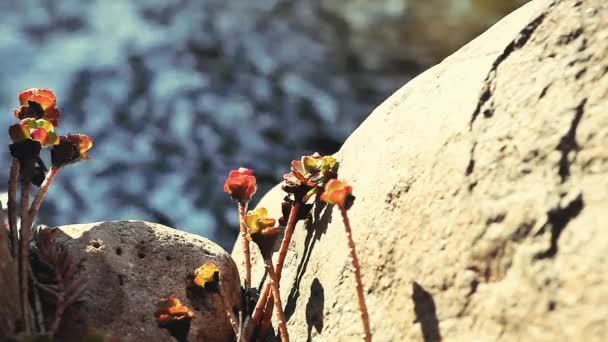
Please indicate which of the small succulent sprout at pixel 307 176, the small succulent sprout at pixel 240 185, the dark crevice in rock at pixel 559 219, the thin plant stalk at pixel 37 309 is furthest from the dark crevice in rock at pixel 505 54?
the thin plant stalk at pixel 37 309

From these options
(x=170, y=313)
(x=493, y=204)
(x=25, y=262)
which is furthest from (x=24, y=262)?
(x=493, y=204)

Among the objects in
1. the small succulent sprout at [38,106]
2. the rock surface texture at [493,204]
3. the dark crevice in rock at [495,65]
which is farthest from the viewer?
the small succulent sprout at [38,106]

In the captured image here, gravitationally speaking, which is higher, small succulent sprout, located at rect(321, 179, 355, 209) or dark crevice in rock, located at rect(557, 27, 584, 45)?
dark crevice in rock, located at rect(557, 27, 584, 45)

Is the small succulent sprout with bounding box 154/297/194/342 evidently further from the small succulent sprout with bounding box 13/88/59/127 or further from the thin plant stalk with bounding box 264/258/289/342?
the small succulent sprout with bounding box 13/88/59/127

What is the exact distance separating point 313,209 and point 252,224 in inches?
12.2

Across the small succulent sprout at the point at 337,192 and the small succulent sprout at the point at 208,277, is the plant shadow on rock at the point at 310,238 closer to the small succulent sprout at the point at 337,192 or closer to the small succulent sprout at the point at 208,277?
the small succulent sprout at the point at 208,277

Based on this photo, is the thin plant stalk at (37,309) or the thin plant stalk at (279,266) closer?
the thin plant stalk at (37,309)

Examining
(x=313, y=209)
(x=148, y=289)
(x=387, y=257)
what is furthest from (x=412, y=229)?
(x=148, y=289)

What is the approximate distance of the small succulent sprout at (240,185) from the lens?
6.02ft

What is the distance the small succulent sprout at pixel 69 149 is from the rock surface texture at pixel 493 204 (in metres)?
0.72

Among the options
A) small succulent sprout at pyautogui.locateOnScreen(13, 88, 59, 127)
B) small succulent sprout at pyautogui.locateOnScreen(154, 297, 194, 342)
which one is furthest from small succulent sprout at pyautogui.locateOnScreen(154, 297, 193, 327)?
small succulent sprout at pyautogui.locateOnScreen(13, 88, 59, 127)

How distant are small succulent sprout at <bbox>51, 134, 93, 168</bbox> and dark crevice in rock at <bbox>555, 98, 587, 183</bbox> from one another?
117 centimetres

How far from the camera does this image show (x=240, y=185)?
1.84 meters

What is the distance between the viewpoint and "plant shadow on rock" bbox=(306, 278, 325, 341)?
5.27 ft
